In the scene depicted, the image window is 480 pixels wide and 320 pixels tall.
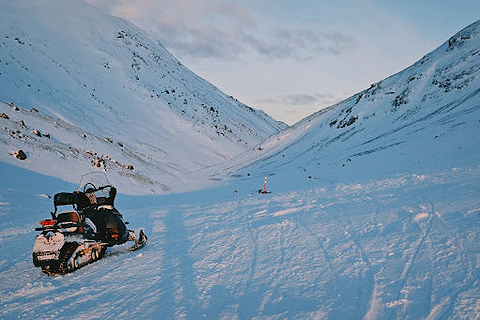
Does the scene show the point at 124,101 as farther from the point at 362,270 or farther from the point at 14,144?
the point at 362,270

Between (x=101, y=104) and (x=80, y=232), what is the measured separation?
57.2 metres

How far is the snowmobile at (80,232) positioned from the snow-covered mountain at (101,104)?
11.8m

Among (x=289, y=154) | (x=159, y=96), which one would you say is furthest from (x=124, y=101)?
(x=289, y=154)

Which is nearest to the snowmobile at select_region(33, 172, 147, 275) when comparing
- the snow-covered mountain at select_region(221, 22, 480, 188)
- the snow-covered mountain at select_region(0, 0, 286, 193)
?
the snow-covered mountain at select_region(0, 0, 286, 193)

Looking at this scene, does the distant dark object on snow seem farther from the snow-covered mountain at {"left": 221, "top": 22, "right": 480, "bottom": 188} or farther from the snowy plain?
the snow-covered mountain at {"left": 221, "top": 22, "right": 480, "bottom": 188}

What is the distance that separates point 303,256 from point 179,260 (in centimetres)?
A: 259

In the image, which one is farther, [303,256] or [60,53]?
[60,53]

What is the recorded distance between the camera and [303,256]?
6180 mm

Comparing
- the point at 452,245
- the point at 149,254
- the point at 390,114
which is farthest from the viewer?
the point at 390,114

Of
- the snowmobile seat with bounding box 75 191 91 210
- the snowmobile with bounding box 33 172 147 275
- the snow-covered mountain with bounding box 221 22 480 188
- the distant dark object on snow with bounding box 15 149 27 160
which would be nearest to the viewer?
the snowmobile with bounding box 33 172 147 275

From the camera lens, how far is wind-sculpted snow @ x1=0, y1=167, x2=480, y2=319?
13.9 ft

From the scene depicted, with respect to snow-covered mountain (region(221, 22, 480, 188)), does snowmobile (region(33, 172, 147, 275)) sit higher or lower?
lower

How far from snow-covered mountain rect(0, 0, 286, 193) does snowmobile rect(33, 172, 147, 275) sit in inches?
465

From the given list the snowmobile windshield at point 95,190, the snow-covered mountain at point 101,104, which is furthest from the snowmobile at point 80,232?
the snow-covered mountain at point 101,104
